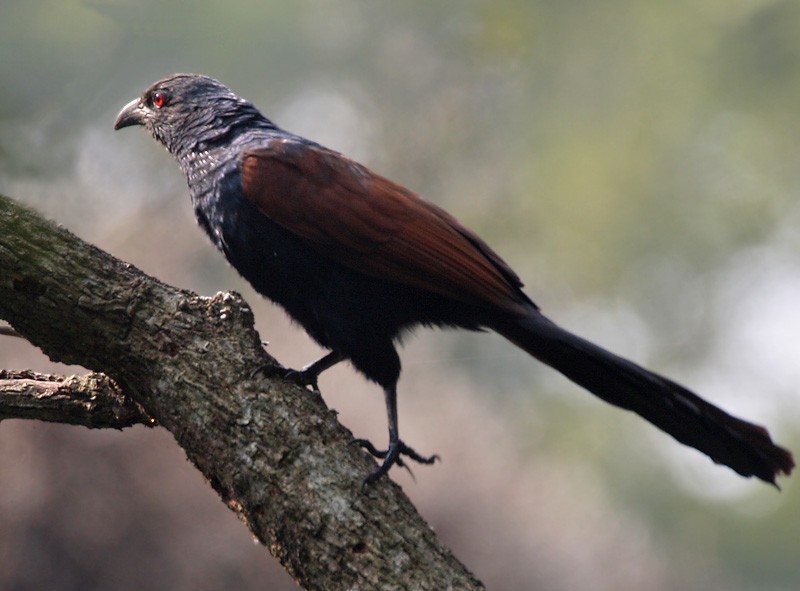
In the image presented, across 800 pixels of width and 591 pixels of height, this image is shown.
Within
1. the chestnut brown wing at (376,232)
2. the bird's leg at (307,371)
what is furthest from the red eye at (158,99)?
the bird's leg at (307,371)

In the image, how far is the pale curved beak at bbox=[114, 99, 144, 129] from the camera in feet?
12.5

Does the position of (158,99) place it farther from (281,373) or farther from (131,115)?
(281,373)

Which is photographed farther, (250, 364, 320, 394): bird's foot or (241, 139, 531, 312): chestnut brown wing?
(241, 139, 531, 312): chestnut brown wing

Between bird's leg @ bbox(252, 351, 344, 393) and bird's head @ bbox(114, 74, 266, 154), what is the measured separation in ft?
3.21

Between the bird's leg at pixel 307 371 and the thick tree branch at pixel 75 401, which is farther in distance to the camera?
the thick tree branch at pixel 75 401

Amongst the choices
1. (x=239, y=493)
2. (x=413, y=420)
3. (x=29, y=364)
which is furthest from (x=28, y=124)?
(x=413, y=420)

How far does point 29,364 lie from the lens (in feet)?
15.4

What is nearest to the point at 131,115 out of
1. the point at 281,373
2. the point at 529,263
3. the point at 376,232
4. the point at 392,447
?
the point at 376,232

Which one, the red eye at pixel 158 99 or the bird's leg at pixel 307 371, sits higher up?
the red eye at pixel 158 99

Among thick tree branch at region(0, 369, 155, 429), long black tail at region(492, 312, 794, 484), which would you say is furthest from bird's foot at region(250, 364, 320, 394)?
long black tail at region(492, 312, 794, 484)

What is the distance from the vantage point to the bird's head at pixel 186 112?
3490mm

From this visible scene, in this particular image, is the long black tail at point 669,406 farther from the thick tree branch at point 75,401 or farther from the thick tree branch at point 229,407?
the thick tree branch at point 75,401

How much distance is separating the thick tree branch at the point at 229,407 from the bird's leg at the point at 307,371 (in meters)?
0.03

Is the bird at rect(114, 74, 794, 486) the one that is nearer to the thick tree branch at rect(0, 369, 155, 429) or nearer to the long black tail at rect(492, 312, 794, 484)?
the long black tail at rect(492, 312, 794, 484)
